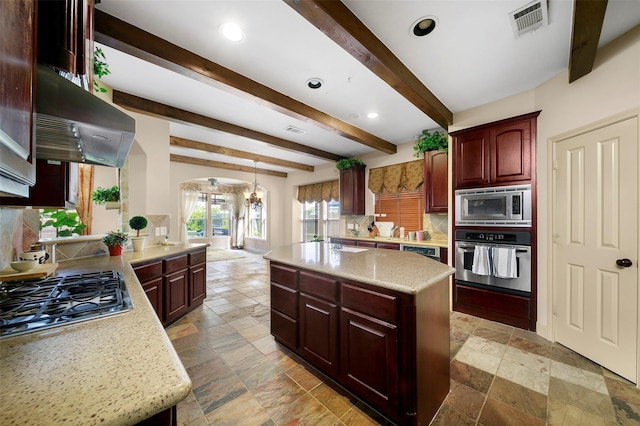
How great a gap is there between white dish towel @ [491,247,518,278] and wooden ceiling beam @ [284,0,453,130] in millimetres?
1899

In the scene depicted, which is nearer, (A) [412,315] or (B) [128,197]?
(A) [412,315]

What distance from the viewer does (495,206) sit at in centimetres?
291

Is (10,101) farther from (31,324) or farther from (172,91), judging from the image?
(172,91)

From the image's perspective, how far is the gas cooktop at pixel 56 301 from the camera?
938 millimetres

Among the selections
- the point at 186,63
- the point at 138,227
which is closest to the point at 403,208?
the point at 186,63

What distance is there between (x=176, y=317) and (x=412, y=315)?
2807 millimetres

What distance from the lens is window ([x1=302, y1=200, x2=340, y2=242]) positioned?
22.2ft

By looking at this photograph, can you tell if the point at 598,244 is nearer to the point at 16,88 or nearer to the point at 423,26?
the point at 423,26

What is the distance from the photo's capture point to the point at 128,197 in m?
3.40

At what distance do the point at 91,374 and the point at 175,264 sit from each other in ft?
8.31

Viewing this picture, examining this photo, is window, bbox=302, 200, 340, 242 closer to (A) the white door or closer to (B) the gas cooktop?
(A) the white door

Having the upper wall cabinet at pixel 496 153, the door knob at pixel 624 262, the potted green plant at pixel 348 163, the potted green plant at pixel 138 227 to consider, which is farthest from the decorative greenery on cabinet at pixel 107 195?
the door knob at pixel 624 262

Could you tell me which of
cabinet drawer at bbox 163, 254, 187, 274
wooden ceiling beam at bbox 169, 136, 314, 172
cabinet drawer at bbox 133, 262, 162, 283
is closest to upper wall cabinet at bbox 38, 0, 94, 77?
cabinet drawer at bbox 133, 262, 162, 283

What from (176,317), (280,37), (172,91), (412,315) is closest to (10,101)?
(412,315)
